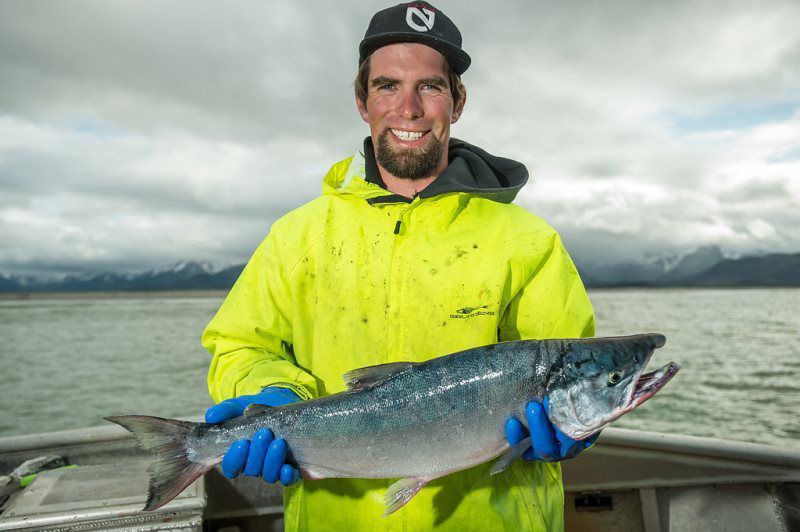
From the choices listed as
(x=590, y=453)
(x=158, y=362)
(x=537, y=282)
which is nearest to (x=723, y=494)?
(x=590, y=453)

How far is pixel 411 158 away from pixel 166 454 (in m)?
2.03

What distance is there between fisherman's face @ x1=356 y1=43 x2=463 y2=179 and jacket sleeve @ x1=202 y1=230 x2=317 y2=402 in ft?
2.88

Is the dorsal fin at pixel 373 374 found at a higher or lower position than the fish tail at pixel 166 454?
higher

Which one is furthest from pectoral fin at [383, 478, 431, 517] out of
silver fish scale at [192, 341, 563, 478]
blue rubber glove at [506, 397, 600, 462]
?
blue rubber glove at [506, 397, 600, 462]

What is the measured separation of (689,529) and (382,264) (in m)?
4.11

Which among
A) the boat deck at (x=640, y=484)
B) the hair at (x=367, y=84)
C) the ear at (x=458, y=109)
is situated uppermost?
the hair at (x=367, y=84)

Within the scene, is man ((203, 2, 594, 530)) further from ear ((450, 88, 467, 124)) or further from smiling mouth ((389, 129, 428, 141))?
ear ((450, 88, 467, 124))

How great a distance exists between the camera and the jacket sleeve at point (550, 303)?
9.18 feet

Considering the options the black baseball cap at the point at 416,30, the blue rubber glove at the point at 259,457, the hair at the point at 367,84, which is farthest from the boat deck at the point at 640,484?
the black baseball cap at the point at 416,30

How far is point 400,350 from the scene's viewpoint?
283cm

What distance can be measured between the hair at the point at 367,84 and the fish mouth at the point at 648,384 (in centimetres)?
205

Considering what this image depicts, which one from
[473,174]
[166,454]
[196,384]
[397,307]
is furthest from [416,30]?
[196,384]

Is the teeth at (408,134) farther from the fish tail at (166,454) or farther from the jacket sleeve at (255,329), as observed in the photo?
the fish tail at (166,454)

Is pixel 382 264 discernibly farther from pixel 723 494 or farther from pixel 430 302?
pixel 723 494
